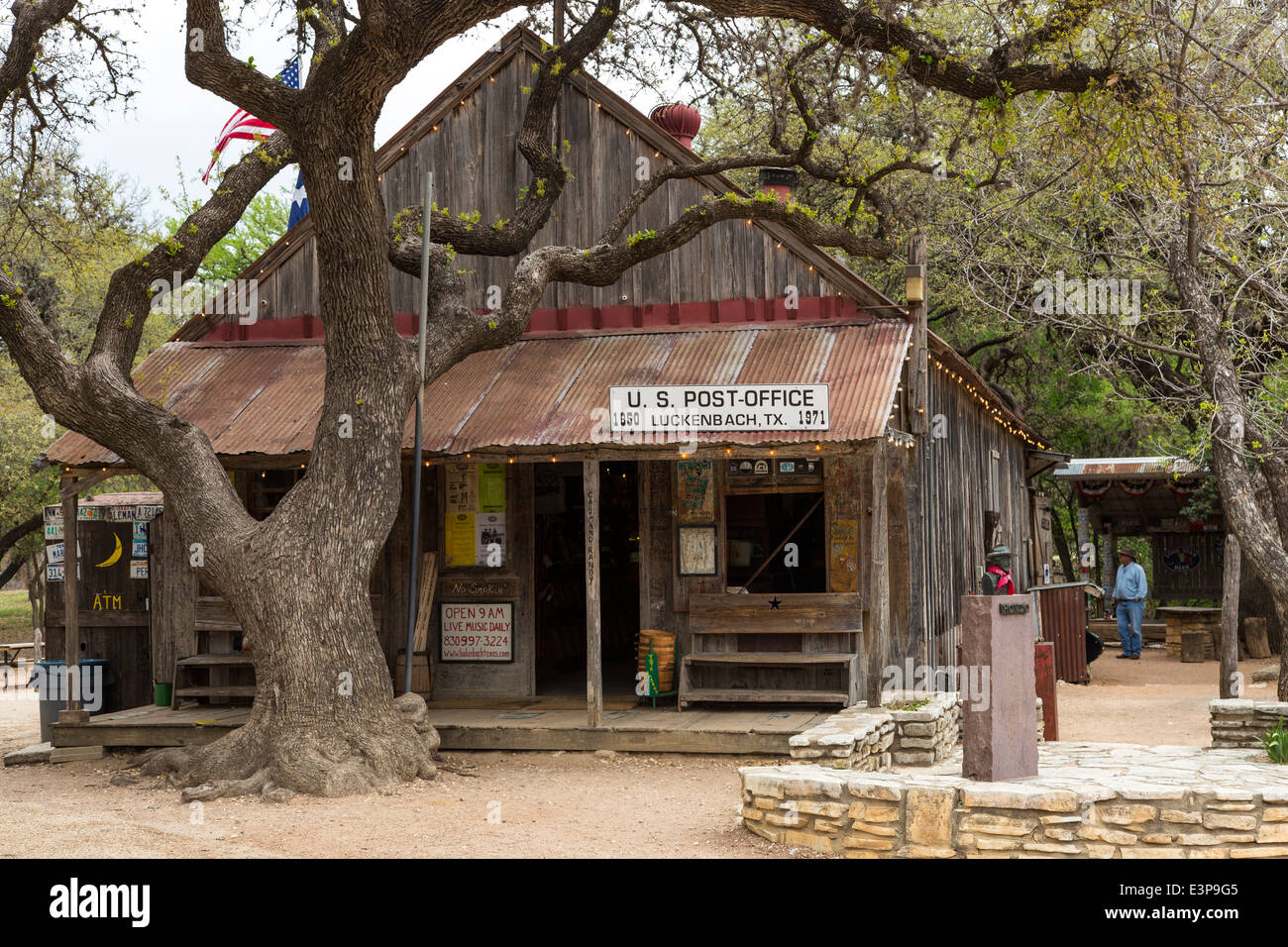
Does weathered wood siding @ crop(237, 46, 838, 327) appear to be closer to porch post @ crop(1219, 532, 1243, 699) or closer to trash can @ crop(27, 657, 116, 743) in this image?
trash can @ crop(27, 657, 116, 743)

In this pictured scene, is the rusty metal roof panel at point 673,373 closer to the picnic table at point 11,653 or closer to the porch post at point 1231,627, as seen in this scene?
the porch post at point 1231,627

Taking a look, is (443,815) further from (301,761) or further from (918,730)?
(918,730)

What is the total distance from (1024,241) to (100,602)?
14.0m

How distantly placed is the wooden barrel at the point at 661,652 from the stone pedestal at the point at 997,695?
186 inches

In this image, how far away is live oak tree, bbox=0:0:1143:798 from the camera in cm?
981

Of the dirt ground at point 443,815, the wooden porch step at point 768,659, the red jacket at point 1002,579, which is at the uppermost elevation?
the red jacket at point 1002,579

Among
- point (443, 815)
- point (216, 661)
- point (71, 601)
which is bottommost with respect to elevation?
point (443, 815)

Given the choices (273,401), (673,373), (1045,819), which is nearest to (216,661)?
(273,401)

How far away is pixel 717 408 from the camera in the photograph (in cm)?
1141

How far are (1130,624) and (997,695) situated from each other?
1545cm

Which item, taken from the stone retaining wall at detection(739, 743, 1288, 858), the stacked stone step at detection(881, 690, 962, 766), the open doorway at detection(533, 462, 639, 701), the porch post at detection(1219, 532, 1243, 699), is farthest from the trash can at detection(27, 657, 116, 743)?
the porch post at detection(1219, 532, 1243, 699)

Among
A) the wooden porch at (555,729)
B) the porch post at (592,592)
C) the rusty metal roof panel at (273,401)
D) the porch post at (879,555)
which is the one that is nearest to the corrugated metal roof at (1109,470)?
the porch post at (879,555)

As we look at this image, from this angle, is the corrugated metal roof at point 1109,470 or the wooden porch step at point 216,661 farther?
the corrugated metal roof at point 1109,470

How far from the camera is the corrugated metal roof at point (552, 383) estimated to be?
1142cm
